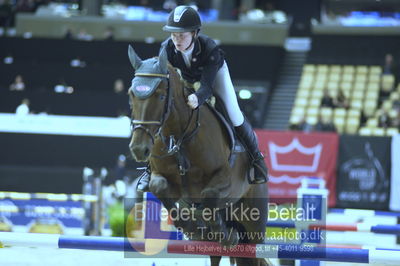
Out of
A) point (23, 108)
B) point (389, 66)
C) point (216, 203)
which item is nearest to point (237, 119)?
point (216, 203)

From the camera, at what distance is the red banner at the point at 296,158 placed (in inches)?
520

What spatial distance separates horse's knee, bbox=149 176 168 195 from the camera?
443cm

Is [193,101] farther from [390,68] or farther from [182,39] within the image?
[390,68]

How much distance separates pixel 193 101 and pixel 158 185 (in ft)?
1.91

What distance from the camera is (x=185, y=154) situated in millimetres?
4574

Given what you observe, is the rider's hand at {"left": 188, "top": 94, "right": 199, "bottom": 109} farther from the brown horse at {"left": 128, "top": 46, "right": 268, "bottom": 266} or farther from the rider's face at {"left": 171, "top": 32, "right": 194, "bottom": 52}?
the rider's face at {"left": 171, "top": 32, "right": 194, "bottom": 52}

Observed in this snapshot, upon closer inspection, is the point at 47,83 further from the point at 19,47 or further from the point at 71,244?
the point at 71,244

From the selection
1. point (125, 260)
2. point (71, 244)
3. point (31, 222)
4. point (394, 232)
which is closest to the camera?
point (71, 244)

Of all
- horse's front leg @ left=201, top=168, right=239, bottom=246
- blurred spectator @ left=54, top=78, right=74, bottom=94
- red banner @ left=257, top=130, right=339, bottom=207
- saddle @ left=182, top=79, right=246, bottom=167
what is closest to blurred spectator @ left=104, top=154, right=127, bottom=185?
red banner @ left=257, top=130, right=339, bottom=207

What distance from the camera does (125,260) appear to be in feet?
23.1

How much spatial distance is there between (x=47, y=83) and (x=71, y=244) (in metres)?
13.0

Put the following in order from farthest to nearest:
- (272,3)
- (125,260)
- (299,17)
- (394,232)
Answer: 1. (272,3)
2. (299,17)
3. (125,260)
4. (394,232)

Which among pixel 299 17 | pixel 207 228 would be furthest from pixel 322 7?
pixel 207 228

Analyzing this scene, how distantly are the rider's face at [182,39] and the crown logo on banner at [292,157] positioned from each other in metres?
8.98
